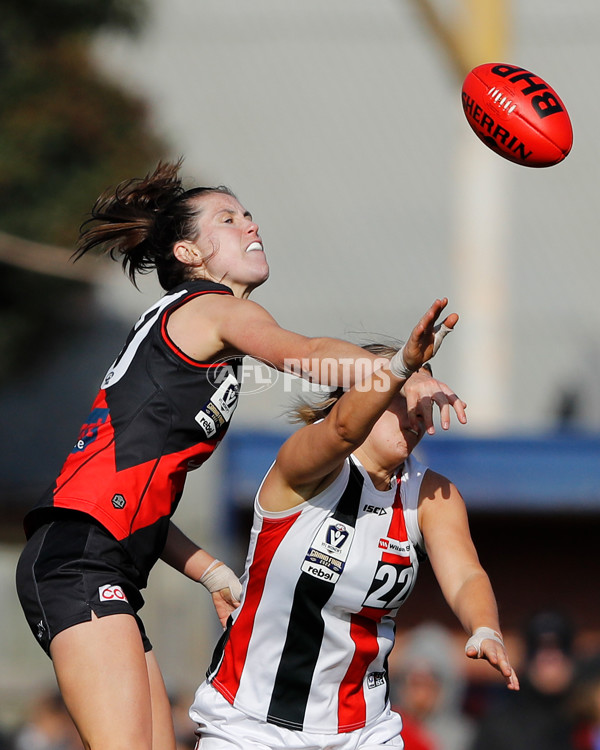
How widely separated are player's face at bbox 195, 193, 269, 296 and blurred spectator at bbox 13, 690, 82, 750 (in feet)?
15.8

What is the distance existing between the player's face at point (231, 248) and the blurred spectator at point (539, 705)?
359cm

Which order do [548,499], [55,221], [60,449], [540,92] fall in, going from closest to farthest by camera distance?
1. [540,92]
2. [548,499]
3. [55,221]
4. [60,449]

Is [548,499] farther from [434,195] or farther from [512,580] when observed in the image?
[434,195]

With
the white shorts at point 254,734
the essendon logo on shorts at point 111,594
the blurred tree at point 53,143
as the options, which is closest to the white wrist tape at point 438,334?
the essendon logo on shorts at point 111,594

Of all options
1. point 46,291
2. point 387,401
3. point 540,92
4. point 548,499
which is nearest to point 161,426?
point 387,401

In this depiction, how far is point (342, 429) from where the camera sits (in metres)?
3.31

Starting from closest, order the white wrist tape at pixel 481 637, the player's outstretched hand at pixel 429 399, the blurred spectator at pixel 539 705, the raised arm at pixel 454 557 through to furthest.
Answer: the player's outstretched hand at pixel 429 399 < the white wrist tape at pixel 481 637 < the raised arm at pixel 454 557 < the blurred spectator at pixel 539 705

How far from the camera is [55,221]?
1379cm

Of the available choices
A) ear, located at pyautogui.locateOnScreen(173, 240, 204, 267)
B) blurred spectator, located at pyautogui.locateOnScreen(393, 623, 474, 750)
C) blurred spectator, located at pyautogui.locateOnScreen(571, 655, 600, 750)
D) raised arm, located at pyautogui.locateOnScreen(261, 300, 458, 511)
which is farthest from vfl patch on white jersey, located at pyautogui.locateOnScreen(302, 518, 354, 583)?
blurred spectator, located at pyautogui.locateOnScreen(571, 655, 600, 750)

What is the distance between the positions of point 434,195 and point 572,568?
7.27 meters

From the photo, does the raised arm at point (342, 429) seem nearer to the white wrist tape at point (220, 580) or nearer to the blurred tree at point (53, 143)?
the white wrist tape at point (220, 580)

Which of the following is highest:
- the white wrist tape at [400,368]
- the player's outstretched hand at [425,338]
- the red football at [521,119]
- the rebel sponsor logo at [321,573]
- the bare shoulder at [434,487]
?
the red football at [521,119]

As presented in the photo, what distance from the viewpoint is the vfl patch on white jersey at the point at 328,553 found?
3.78 m

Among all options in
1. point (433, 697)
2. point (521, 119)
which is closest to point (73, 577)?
point (521, 119)
